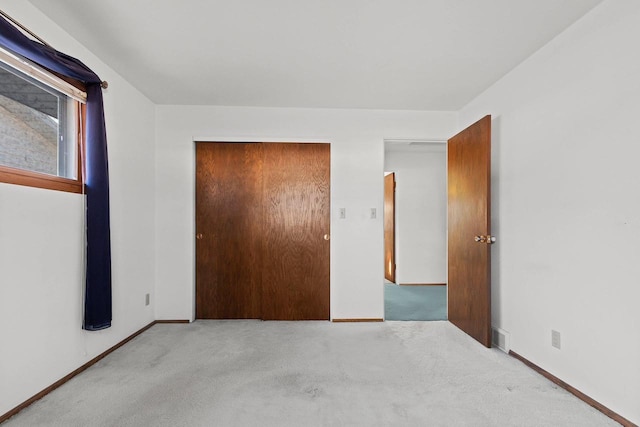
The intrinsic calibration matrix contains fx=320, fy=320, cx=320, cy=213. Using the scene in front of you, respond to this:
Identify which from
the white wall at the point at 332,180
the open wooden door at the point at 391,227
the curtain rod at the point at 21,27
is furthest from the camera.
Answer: the open wooden door at the point at 391,227

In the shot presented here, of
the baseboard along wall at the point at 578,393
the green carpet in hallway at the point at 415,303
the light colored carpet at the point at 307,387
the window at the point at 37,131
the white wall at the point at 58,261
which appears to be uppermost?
the window at the point at 37,131

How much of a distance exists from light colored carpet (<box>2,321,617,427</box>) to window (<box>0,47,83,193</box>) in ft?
4.42

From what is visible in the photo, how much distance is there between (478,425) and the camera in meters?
1.68

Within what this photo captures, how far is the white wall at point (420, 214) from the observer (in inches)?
212

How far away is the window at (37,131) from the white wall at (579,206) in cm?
327

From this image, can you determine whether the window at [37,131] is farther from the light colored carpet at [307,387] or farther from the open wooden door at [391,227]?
the open wooden door at [391,227]

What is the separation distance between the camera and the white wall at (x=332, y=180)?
3.43 m

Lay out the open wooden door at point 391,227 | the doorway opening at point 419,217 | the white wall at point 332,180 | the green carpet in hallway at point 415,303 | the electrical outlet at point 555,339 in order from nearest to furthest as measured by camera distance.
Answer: the electrical outlet at point 555,339 < the white wall at point 332,180 < the green carpet in hallway at point 415,303 < the doorway opening at point 419,217 < the open wooden door at point 391,227

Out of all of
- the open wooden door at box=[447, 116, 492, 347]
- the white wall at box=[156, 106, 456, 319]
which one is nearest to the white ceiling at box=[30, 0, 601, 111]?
the white wall at box=[156, 106, 456, 319]

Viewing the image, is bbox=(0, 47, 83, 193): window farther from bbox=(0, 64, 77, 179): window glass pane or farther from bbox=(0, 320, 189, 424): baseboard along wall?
bbox=(0, 320, 189, 424): baseboard along wall

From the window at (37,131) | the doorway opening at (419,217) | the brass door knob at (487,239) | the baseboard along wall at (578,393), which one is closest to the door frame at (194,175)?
the window at (37,131)

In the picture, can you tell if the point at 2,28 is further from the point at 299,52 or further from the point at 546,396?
the point at 546,396

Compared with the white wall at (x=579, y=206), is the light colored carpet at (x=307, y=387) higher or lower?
lower

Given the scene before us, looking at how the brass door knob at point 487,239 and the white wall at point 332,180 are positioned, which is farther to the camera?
the white wall at point 332,180
